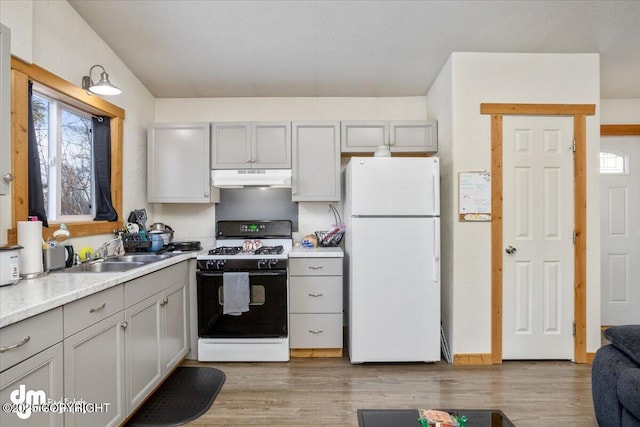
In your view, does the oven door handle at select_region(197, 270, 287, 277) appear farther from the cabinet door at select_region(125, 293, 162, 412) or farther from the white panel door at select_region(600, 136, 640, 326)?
the white panel door at select_region(600, 136, 640, 326)

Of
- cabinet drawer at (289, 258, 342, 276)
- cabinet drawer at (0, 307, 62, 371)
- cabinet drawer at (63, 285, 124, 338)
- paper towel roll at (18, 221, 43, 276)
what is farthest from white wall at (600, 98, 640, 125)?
paper towel roll at (18, 221, 43, 276)

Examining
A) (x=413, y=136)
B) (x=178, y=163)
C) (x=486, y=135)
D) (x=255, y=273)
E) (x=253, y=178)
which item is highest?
(x=413, y=136)

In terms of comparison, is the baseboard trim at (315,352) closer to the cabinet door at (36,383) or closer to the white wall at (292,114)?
the white wall at (292,114)

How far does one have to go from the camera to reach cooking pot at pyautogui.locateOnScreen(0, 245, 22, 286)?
1545 millimetres

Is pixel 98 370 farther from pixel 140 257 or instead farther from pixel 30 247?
pixel 140 257

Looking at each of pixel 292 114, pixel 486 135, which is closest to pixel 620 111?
pixel 486 135

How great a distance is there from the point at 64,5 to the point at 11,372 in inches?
90.5

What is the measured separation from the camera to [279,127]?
3250 mm

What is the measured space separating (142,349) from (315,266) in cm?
142

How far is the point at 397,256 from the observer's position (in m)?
2.69

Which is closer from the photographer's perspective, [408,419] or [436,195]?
[408,419]

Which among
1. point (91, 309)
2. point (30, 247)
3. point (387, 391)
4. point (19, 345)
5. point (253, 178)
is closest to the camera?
point (19, 345)

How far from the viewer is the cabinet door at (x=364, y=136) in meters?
3.26

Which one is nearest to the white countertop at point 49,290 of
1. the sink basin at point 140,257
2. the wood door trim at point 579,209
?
the sink basin at point 140,257
